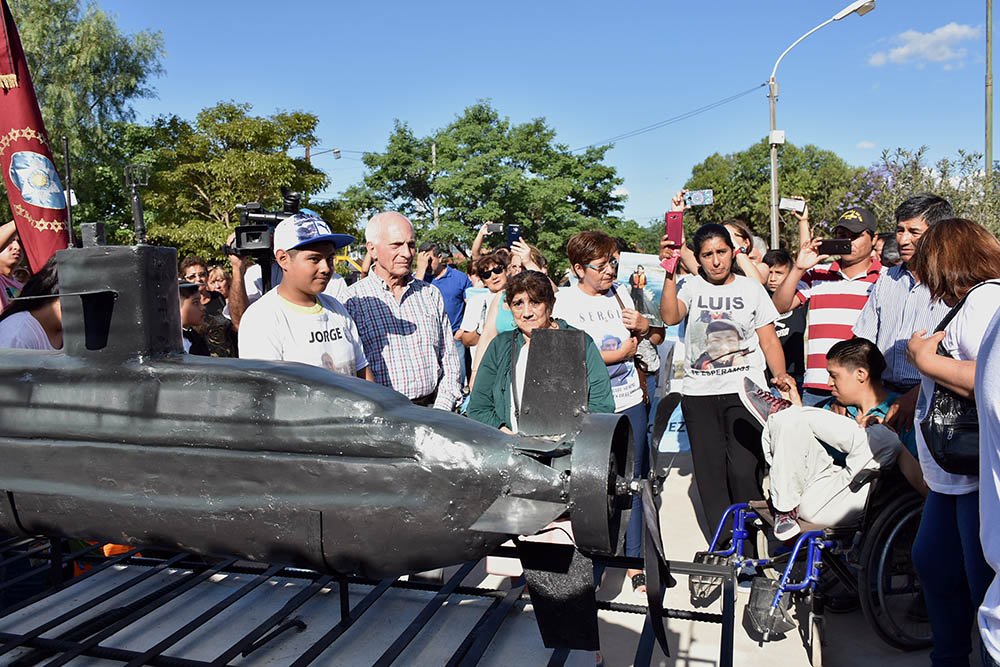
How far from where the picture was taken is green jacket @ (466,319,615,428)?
320 centimetres

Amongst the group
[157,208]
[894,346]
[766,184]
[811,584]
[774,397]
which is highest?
[766,184]

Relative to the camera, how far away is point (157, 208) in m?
21.5

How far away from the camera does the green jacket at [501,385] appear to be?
320 centimetres

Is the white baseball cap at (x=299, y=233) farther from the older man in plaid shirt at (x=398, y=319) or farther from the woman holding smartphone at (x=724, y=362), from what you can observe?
the woman holding smartphone at (x=724, y=362)

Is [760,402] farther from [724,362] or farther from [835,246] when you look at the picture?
[835,246]

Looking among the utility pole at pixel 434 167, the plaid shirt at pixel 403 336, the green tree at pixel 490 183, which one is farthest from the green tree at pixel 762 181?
the plaid shirt at pixel 403 336

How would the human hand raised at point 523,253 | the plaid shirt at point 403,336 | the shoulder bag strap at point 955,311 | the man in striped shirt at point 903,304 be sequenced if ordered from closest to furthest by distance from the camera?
1. the shoulder bag strap at point 955,311
2. the plaid shirt at point 403,336
3. the man in striped shirt at point 903,304
4. the human hand raised at point 523,253

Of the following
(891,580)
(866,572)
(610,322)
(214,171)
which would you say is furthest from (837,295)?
(214,171)

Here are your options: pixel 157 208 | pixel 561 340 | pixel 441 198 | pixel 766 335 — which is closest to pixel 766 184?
pixel 441 198

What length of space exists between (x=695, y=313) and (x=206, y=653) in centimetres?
337

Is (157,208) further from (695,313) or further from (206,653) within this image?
(206,653)

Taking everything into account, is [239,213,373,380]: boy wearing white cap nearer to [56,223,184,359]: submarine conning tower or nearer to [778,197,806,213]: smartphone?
[56,223,184,359]: submarine conning tower

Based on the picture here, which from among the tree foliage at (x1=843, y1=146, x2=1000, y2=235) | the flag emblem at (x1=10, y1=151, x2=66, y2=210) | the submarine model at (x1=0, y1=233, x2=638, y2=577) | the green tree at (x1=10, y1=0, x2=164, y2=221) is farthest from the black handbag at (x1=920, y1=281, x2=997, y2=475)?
the green tree at (x1=10, y1=0, x2=164, y2=221)

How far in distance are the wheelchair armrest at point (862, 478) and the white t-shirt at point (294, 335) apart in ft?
7.95
